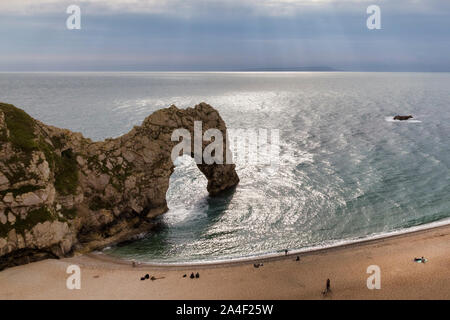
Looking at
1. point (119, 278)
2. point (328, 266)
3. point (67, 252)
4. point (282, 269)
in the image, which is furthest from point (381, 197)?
point (67, 252)

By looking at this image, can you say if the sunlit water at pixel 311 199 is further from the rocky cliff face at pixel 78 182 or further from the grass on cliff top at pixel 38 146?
the grass on cliff top at pixel 38 146

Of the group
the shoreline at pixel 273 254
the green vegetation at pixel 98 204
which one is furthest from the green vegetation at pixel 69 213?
the shoreline at pixel 273 254

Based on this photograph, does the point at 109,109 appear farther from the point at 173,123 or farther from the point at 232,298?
the point at 232,298

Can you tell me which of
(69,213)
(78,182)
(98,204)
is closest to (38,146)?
(78,182)

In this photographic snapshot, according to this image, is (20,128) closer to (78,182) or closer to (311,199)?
(78,182)

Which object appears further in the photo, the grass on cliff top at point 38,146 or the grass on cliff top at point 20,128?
the grass on cliff top at point 38,146
